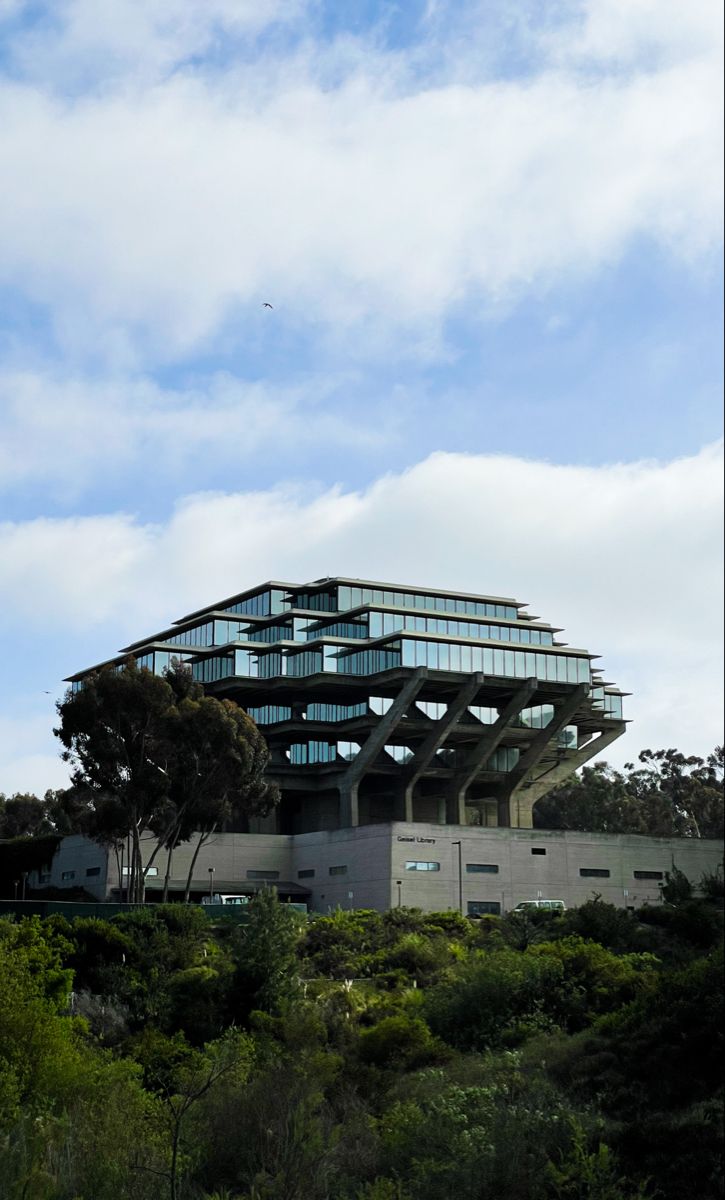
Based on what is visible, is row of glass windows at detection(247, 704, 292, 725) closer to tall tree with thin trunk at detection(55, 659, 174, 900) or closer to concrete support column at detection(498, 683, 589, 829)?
concrete support column at detection(498, 683, 589, 829)

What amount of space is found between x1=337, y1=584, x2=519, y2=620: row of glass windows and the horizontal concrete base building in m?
20.4

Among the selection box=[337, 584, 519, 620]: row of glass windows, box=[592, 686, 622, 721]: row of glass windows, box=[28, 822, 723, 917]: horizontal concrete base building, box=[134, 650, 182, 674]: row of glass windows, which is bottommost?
box=[28, 822, 723, 917]: horizontal concrete base building

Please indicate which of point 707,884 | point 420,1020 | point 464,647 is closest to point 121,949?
point 420,1020

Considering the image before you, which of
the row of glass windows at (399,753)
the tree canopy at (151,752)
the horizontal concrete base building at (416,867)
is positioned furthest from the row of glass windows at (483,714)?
the tree canopy at (151,752)

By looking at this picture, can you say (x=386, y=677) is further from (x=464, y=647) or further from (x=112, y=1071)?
(x=112, y=1071)

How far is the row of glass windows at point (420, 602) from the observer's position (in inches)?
3883

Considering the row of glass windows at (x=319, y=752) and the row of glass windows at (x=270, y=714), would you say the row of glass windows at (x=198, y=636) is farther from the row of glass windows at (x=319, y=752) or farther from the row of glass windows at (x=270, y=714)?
the row of glass windows at (x=319, y=752)

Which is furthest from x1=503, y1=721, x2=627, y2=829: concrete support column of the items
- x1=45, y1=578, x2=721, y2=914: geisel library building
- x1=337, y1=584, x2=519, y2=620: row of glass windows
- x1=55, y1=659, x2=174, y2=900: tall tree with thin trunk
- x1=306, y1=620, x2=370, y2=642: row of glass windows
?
x1=55, y1=659, x2=174, y2=900: tall tree with thin trunk

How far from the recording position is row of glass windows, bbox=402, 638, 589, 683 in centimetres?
8938

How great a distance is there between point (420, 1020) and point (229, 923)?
16.6 meters

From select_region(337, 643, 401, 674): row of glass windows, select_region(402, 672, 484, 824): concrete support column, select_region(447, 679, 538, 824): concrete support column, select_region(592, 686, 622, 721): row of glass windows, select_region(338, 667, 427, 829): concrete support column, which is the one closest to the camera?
select_region(338, 667, 427, 829): concrete support column

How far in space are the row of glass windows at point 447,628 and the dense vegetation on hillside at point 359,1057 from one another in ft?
105

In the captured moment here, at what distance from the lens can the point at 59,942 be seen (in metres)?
50.2

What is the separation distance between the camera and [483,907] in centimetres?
7919
